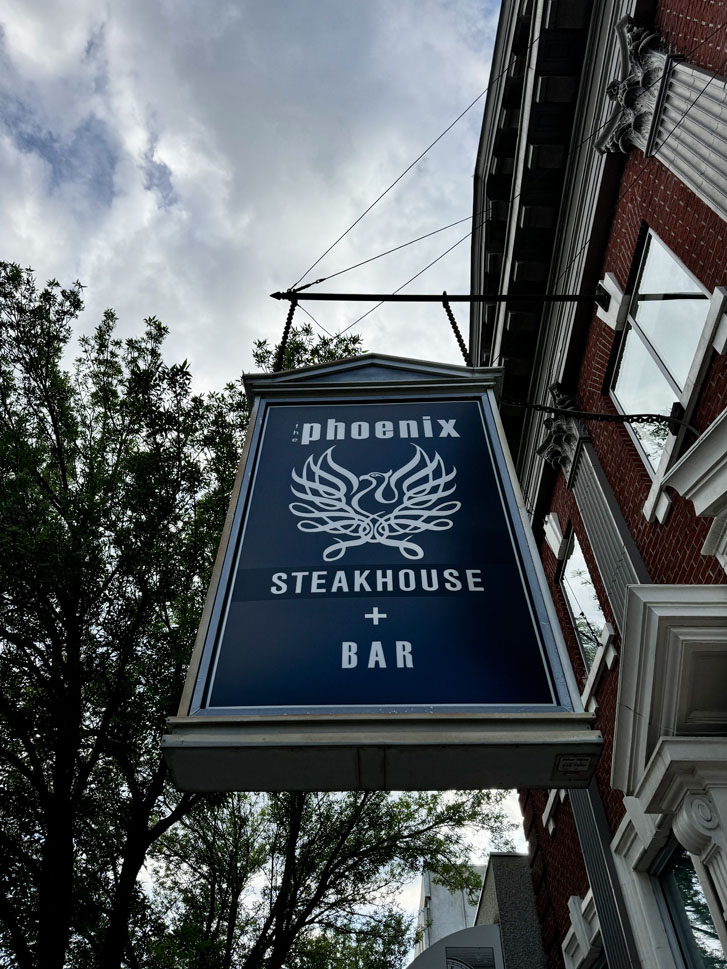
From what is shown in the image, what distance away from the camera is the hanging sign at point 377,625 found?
3.28 metres

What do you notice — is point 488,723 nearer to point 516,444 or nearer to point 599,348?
point 599,348

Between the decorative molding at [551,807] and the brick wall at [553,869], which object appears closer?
the brick wall at [553,869]

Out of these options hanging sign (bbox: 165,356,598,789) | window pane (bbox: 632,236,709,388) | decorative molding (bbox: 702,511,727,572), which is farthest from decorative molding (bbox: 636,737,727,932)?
window pane (bbox: 632,236,709,388)

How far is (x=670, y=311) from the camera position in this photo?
712 cm

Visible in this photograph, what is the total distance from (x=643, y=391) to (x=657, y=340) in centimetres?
60

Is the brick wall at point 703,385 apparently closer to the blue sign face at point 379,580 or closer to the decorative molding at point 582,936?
the blue sign face at point 379,580

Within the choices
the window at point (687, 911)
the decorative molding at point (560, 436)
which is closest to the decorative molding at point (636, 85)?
the decorative molding at point (560, 436)

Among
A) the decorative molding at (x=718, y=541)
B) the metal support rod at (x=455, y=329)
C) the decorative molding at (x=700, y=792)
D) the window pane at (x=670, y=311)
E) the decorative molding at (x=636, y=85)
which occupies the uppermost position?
the decorative molding at (x=636, y=85)

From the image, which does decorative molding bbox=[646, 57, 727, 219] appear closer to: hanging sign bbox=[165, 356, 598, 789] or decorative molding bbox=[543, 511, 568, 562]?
hanging sign bbox=[165, 356, 598, 789]

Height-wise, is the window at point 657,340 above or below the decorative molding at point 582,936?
above

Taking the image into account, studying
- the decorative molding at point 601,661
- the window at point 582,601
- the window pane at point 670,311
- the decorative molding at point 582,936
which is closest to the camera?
the window pane at point 670,311

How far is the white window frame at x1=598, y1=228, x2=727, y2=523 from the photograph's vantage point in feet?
19.1

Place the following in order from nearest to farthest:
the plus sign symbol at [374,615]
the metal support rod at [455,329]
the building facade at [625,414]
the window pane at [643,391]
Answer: the plus sign symbol at [374,615]
the building facade at [625,414]
the metal support rod at [455,329]
the window pane at [643,391]

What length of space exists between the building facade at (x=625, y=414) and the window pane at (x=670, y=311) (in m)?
0.03
